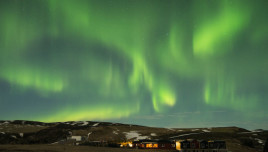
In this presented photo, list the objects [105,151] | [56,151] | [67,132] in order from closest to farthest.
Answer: [56,151] → [105,151] → [67,132]

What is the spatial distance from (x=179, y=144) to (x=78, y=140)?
5528cm

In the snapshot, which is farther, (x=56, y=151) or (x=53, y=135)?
(x=53, y=135)

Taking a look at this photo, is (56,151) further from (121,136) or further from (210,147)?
(121,136)

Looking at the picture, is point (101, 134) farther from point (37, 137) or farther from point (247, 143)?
point (247, 143)

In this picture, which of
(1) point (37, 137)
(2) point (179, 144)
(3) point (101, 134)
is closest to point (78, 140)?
(3) point (101, 134)

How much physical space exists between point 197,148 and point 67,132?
88.5 metres

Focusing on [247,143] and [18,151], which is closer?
[18,151]

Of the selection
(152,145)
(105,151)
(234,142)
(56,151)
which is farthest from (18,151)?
(234,142)

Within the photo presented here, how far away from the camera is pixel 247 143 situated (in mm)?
108938

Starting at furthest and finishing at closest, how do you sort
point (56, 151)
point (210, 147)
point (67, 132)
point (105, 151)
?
point (67, 132), point (210, 147), point (105, 151), point (56, 151)

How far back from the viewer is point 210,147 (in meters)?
94.6

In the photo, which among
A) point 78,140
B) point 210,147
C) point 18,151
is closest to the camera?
point 18,151

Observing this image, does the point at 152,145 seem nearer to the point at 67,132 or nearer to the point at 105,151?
the point at 105,151

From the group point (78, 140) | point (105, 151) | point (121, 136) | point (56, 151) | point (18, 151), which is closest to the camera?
point (18, 151)
